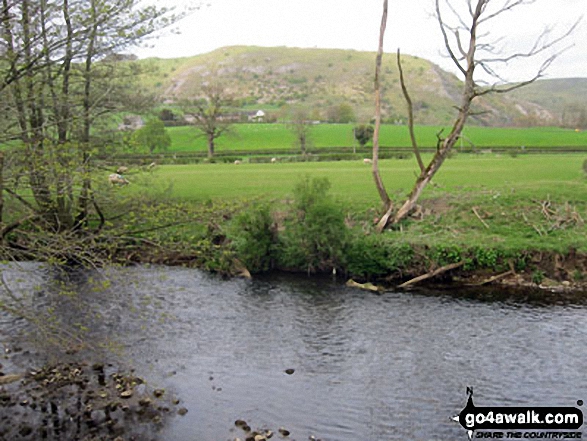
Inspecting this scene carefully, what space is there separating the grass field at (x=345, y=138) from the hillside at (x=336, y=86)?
31307 millimetres

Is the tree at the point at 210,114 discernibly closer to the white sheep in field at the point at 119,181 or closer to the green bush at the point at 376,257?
the green bush at the point at 376,257

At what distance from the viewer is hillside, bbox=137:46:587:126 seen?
145 m

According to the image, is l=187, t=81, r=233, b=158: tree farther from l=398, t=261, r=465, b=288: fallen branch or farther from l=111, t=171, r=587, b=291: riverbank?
l=398, t=261, r=465, b=288: fallen branch

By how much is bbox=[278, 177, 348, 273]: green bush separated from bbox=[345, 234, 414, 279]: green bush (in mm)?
490

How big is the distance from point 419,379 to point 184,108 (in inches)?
2555

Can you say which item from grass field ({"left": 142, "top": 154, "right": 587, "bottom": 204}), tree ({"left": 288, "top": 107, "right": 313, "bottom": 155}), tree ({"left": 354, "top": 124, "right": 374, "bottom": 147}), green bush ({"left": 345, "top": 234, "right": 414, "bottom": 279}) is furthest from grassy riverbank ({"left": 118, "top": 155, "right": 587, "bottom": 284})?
tree ({"left": 354, "top": 124, "right": 374, "bottom": 147})

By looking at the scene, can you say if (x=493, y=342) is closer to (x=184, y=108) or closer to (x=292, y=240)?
(x=292, y=240)

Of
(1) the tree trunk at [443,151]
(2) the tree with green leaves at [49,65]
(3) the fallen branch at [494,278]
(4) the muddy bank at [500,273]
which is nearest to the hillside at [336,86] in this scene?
(1) the tree trunk at [443,151]

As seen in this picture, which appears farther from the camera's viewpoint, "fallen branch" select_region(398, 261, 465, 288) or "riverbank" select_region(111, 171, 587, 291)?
"riverbank" select_region(111, 171, 587, 291)

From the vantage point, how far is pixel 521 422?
440 inches

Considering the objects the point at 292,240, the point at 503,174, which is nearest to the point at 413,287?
the point at 292,240

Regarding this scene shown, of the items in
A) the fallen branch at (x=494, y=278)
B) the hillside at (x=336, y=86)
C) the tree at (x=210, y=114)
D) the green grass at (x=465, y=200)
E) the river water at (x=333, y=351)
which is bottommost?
the river water at (x=333, y=351)

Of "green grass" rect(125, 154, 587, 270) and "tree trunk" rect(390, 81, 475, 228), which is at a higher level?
"tree trunk" rect(390, 81, 475, 228)

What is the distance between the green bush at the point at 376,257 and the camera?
21594mm
